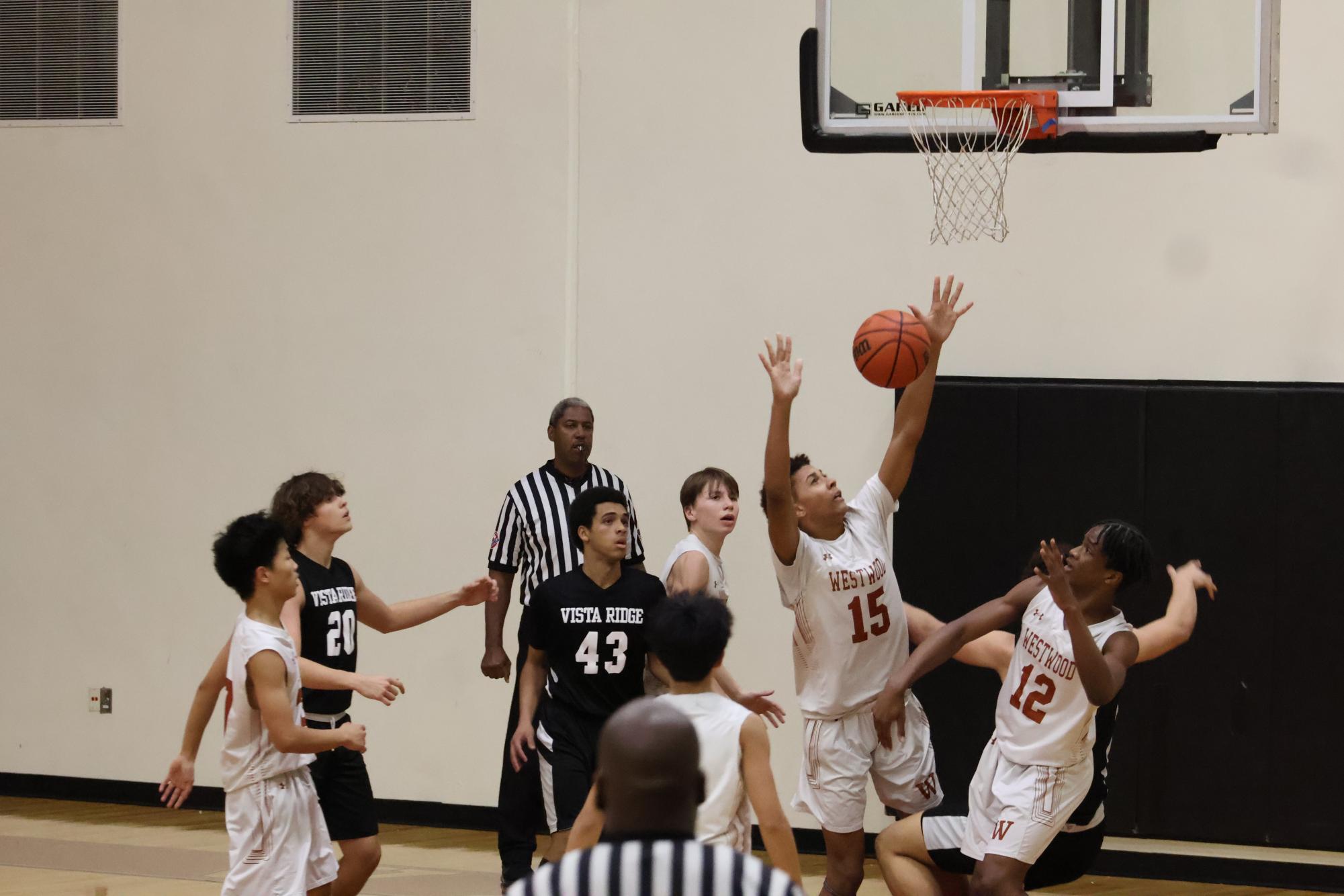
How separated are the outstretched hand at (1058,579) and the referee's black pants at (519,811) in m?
2.04

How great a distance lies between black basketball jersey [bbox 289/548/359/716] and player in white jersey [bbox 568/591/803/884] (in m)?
1.66

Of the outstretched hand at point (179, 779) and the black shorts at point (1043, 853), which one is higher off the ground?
the outstretched hand at point (179, 779)

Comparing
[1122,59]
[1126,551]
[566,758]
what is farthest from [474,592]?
[1122,59]

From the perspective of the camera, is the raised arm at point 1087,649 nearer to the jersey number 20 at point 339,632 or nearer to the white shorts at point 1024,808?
the white shorts at point 1024,808

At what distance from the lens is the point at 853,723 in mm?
4949

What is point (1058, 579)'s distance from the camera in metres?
4.06

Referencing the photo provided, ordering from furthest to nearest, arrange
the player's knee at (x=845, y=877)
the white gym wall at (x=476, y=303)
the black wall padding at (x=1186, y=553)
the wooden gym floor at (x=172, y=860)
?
the white gym wall at (x=476, y=303) → the black wall padding at (x=1186, y=553) → the wooden gym floor at (x=172, y=860) → the player's knee at (x=845, y=877)

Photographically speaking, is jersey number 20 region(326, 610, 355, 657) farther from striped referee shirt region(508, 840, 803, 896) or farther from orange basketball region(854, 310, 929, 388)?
striped referee shirt region(508, 840, 803, 896)

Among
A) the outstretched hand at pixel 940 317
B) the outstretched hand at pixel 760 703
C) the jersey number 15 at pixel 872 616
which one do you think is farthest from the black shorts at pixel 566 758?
the outstretched hand at pixel 940 317

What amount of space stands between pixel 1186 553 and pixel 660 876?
496 centimetres

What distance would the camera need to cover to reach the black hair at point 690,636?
11.0 feet

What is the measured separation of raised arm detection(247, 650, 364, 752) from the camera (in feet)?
13.0

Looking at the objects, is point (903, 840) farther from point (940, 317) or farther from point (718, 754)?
point (940, 317)

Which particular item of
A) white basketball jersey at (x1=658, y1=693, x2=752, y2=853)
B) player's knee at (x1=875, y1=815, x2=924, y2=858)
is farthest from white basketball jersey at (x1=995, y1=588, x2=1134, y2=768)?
white basketball jersey at (x1=658, y1=693, x2=752, y2=853)
